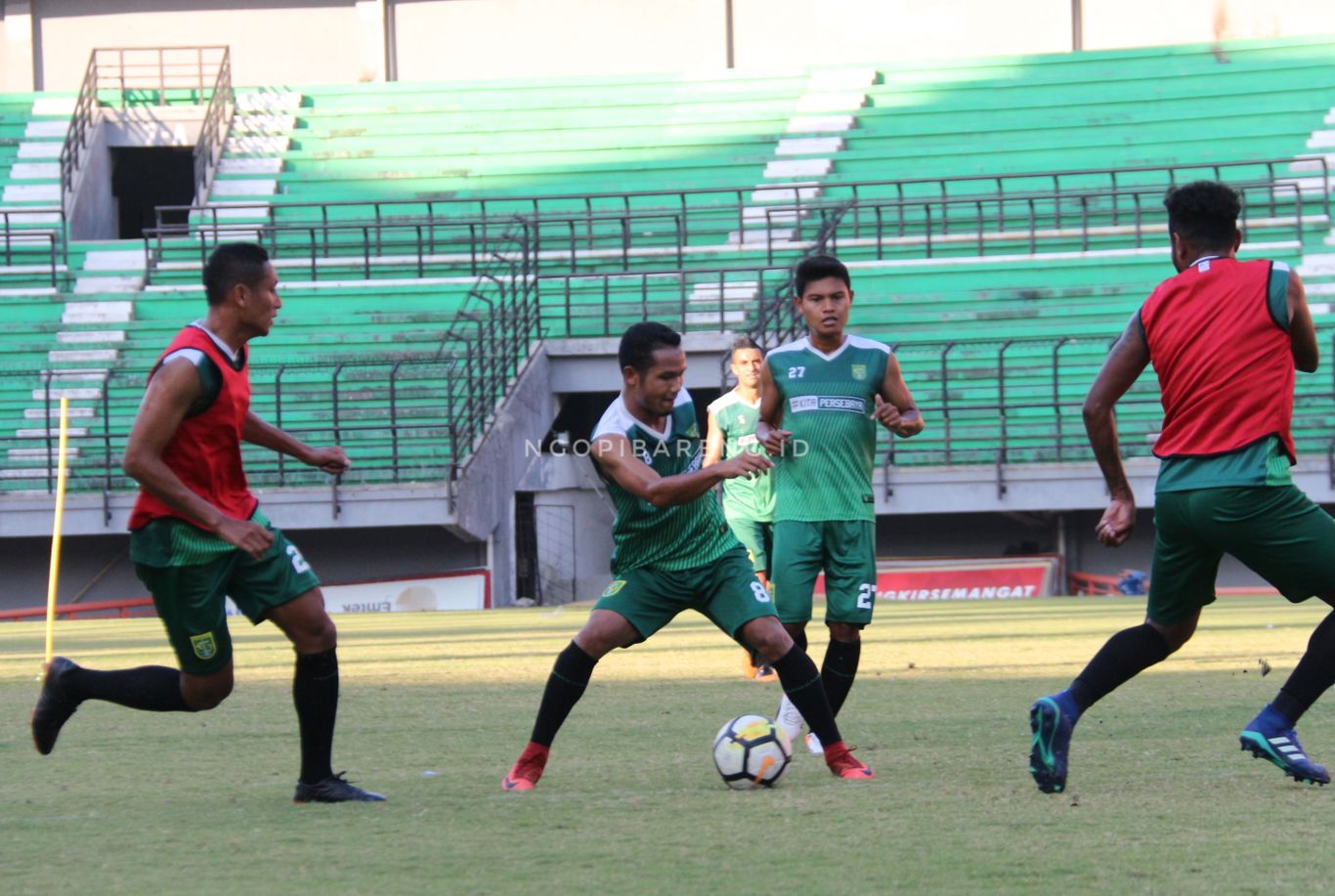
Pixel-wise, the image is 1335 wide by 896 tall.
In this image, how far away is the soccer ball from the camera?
623 cm

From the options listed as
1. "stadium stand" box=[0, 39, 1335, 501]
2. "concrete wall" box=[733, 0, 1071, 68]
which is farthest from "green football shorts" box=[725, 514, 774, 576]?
"concrete wall" box=[733, 0, 1071, 68]

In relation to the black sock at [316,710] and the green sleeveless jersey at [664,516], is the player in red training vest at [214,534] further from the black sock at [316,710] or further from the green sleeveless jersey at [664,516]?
the green sleeveless jersey at [664,516]

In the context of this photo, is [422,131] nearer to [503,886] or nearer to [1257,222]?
[1257,222]

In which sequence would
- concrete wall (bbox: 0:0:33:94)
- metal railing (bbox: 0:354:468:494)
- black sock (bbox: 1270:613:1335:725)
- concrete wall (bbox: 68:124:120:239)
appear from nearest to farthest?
1. black sock (bbox: 1270:613:1335:725)
2. metal railing (bbox: 0:354:468:494)
3. concrete wall (bbox: 68:124:120:239)
4. concrete wall (bbox: 0:0:33:94)

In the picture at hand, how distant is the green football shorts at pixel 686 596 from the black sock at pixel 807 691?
0.62 ft

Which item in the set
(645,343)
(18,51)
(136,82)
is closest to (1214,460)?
(645,343)

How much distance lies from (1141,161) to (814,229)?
17.6 feet

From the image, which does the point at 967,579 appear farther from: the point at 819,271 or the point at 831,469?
the point at 819,271

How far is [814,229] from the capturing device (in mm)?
27156

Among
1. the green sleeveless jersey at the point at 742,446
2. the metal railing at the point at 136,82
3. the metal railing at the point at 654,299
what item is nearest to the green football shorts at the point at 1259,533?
the green sleeveless jersey at the point at 742,446

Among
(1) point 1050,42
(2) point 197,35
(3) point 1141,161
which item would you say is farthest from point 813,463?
(2) point 197,35

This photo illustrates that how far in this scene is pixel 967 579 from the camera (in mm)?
21312

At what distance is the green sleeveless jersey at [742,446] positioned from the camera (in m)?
11.1

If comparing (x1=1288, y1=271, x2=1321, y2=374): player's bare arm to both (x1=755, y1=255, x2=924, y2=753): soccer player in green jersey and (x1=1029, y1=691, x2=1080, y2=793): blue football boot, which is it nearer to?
(x1=1029, y1=691, x2=1080, y2=793): blue football boot
